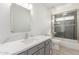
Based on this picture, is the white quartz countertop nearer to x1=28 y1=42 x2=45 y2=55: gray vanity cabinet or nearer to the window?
x1=28 y1=42 x2=45 y2=55: gray vanity cabinet

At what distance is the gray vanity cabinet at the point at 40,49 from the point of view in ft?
3.51

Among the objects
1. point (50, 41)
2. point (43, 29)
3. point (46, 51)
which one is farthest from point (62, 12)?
point (46, 51)

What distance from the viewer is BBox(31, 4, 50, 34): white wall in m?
1.27

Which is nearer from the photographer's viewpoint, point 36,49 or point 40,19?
point 36,49

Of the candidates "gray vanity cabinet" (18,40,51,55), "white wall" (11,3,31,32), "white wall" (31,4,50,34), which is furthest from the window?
"white wall" (11,3,31,32)

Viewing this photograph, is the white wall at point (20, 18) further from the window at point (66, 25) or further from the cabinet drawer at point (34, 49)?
the window at point (66, 25)

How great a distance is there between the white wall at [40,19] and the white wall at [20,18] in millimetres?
113

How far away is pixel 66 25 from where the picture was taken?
1202 millimetres

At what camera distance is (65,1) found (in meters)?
1.17

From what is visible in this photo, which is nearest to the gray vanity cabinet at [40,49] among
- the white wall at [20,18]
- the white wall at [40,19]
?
the white wall at [40,19]

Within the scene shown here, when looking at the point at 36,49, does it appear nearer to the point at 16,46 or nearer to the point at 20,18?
the point at 16,46

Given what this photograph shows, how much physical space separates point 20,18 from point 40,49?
652mm

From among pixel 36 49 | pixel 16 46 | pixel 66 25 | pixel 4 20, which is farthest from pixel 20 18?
pixel 66 25

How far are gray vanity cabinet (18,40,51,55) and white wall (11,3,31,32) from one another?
1.29ft
